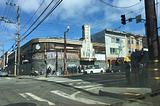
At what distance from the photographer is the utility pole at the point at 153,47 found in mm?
6132

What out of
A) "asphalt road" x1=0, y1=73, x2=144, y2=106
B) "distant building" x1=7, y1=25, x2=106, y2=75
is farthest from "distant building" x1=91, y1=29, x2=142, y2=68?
"asphalt road" x1=0, y1=73, x2=144, y2=106

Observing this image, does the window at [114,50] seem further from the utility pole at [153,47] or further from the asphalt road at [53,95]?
the utility pole at [153,47]

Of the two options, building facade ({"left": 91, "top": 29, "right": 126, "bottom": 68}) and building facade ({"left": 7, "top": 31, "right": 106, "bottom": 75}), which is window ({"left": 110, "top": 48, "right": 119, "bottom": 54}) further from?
building facade ({"left": 7, "top": 31, "right": 106, "bottom": 75})

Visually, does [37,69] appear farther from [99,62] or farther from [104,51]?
[104,51]

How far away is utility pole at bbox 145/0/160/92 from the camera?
613cm

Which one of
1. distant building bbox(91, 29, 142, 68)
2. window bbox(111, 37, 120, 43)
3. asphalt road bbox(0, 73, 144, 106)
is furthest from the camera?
window bbox(111, 37, 120, 43)

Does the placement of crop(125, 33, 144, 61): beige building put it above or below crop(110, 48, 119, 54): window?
above

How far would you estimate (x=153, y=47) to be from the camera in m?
6.32

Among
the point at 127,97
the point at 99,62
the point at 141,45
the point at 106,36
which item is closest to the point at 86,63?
the point at 99,62

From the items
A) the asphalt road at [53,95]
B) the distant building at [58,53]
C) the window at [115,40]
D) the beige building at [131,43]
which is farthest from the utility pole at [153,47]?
the beige building at [131,43]

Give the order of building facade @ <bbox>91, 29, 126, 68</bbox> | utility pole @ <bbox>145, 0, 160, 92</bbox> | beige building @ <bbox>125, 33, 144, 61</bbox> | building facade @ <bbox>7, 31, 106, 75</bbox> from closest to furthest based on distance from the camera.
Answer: utility pole @ <bbox>145, 0, 160, 92</bbox> → building facade @ <bbox>7, 31, 106, 75</bbox> → building facade @ <bbox>91, 29, 126, 68</bbox> → beige building @ <bbox>125, 33, 144, 61</bbox>

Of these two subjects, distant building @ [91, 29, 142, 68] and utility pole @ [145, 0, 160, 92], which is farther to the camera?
distant building @ [91, 29, 142, 68]

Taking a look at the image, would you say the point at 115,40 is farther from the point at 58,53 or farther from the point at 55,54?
the point at 55,54

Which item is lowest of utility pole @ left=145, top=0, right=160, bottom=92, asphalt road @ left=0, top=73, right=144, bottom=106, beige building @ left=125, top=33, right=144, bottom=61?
asphalt road @ left=0, top=73, right=144, bottom=106
